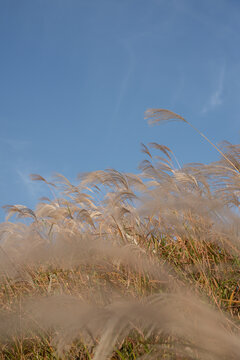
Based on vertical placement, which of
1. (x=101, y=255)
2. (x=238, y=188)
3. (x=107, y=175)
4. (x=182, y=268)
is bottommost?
(x=182, y=268)

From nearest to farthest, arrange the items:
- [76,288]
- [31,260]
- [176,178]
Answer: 1. [76,288]
2. [31,260]
3. [176,178]

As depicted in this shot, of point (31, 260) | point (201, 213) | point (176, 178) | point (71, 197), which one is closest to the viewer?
point (201, 213)

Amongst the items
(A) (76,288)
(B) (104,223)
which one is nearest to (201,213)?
(A) (76,288)

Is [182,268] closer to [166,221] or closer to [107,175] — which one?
[166,221]

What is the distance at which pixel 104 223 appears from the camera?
4559 millimetres

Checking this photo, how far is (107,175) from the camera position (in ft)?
13.9

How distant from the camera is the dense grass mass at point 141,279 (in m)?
1.42

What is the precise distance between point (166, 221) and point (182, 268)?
881mm

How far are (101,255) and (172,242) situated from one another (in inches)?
50.2

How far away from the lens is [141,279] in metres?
3.01

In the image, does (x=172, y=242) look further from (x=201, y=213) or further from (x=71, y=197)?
(x=71, y=197)

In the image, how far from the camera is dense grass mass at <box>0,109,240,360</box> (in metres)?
1.42

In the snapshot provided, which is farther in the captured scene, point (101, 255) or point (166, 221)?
point (166, 221)

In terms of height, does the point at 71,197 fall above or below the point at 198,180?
above
